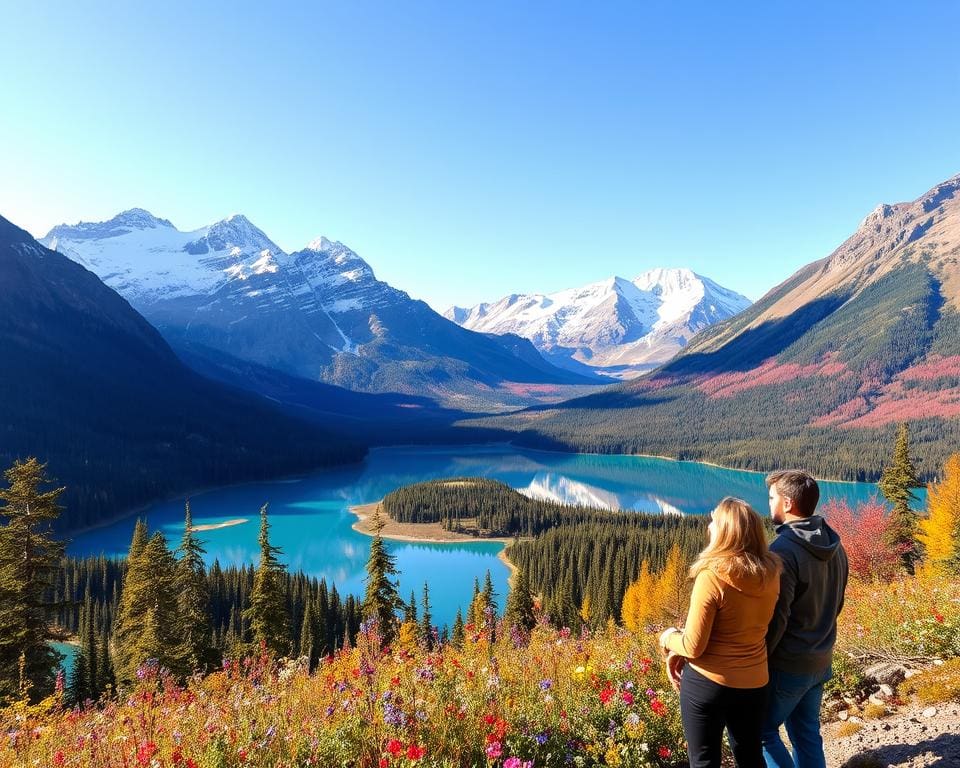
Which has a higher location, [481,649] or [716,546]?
[716,546]

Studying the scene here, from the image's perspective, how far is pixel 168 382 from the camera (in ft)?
637

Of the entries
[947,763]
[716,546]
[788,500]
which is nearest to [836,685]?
[947,763]

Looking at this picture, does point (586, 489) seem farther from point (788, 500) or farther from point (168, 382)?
point (168, 382)

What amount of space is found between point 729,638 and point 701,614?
0.81 feet

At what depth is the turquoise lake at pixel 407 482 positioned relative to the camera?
72.4m

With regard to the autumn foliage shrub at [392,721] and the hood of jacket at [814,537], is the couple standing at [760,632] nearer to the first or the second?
the hood of jacket at [814,537]

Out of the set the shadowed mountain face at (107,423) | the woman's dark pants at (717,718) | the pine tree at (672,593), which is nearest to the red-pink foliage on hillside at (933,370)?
the shadowed mountain face at (107,423)

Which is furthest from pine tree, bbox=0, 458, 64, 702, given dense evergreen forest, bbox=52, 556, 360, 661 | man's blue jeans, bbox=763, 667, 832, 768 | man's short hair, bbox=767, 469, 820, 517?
dense evergreen forest, bbox=52, 556, 360, 661

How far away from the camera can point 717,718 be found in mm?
3824

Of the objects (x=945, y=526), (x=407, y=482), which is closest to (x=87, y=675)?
(x=945, y=526)

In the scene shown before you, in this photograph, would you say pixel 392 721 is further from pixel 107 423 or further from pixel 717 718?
pixel 107 423

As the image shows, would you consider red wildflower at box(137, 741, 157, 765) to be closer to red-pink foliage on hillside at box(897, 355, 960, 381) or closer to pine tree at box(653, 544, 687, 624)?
pine tree at box(653, 544, 687, 624)

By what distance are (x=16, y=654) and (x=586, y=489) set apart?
421ft

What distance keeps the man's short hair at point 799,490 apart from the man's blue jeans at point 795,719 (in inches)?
47.4
